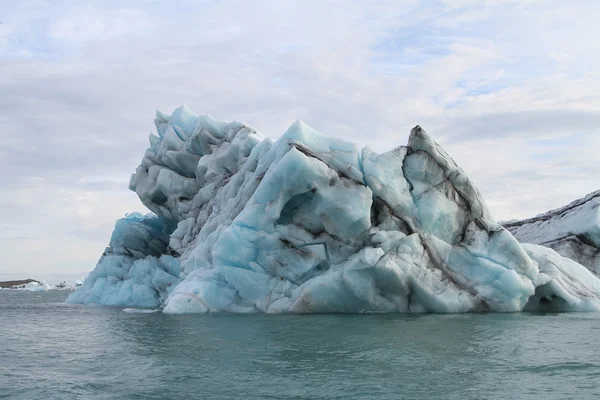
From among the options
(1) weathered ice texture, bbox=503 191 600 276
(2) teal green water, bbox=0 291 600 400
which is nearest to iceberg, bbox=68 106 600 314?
(2) teal green water, bbox=0 291 600 400

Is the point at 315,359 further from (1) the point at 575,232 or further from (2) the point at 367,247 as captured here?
(1) the point at 575,232

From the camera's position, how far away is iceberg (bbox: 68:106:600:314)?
15.0 metres

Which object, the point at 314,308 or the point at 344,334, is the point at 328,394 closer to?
the point at 344,334

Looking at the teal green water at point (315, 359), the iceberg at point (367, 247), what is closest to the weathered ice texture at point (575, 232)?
the iceberg at point (367, 247)

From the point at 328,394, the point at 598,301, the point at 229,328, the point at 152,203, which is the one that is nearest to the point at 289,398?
the point at 328,394

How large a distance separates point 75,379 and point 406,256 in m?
8.87

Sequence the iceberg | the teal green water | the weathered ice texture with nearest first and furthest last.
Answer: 1. the teal green water
2. the iceberg
3. the weathered ice texture

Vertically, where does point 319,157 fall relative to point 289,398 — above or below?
above

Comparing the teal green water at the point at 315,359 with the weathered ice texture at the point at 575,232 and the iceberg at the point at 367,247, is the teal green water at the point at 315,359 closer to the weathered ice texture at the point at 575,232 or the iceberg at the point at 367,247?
the iceberg at the point at 367,247

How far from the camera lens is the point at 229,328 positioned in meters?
12.3

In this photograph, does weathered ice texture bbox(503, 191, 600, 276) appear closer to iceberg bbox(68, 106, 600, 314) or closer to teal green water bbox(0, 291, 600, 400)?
iceberg bbox(68, 106, 600, 314)

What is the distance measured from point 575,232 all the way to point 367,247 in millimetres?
11468

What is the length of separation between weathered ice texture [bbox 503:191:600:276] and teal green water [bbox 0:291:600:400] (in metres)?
9.79

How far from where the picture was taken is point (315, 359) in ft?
28.3
